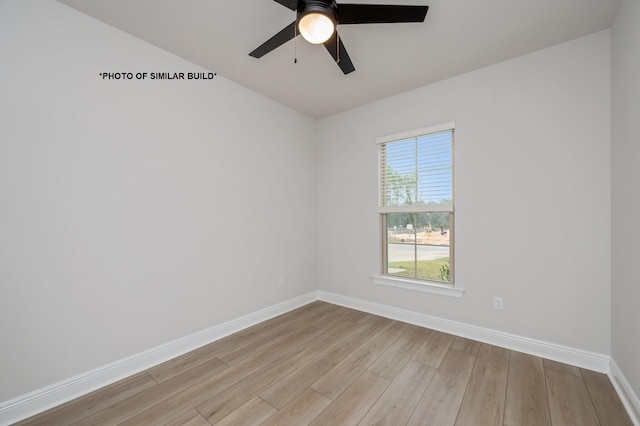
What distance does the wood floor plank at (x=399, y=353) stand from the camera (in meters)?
2.10

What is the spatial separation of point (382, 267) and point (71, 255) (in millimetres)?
2978

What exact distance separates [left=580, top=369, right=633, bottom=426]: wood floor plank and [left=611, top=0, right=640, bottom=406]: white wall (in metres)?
0.18

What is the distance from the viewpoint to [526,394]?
1.80 meters

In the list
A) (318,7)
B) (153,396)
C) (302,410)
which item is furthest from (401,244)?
(153,396)

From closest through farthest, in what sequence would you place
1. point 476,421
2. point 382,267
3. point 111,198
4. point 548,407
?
1. point 476,421
2. point 548,407
3. point 111,198
4. point 382,267

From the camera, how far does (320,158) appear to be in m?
3.87

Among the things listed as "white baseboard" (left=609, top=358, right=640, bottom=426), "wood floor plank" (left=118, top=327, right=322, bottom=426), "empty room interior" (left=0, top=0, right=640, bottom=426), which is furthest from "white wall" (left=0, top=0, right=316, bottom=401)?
"white baseboard" (left=609, top=358, right=640, bottom=426)

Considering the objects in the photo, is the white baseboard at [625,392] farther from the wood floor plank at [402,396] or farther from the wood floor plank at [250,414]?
→ the wood floor plank at [250,414]

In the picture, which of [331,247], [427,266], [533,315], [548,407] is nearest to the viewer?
[548,407]

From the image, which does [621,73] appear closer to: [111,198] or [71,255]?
[111,198]

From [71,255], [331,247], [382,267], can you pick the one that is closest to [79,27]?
[71,255]

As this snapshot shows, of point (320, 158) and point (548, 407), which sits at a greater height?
point (320, 158)

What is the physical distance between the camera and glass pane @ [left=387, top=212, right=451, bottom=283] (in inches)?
113

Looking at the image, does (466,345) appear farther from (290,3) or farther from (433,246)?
(290,3)
